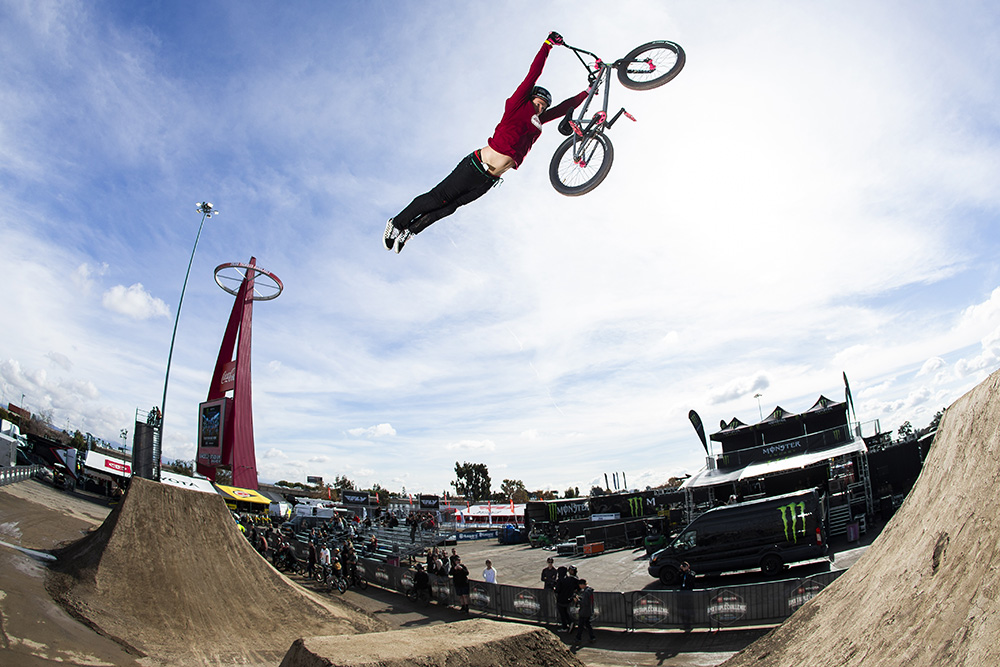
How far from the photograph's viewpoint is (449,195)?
27.5 feet

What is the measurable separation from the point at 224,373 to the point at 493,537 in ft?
83.3

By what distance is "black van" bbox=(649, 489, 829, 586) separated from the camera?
1395 cm

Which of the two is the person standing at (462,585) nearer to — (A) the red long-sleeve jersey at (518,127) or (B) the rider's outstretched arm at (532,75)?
(A) the red long-sleeve jersey at (518,127)

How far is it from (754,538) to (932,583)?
10677mm

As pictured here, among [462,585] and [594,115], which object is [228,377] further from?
[594,115]

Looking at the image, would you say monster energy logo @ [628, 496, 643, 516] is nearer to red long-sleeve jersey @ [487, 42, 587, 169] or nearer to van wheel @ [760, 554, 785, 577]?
van wheel @ [760, 554, 785, 577]

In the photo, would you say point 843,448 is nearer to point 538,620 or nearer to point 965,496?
point 538,620

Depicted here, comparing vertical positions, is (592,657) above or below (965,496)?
below

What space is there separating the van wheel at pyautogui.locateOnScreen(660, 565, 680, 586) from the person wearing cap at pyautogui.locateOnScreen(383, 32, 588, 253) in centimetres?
1219

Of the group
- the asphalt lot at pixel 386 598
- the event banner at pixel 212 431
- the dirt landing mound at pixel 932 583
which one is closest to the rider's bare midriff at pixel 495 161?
the dirt landing mound at pixel 932 583

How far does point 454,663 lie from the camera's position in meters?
6.23

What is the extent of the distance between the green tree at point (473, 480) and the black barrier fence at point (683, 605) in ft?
252

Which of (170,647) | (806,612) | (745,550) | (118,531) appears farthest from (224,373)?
(806,612)

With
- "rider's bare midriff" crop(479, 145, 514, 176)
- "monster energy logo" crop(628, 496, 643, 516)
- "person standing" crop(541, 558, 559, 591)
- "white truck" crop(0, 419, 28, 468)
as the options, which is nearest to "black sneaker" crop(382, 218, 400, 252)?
"rider's bare midriff" crop(479, 145, 514, 176)
